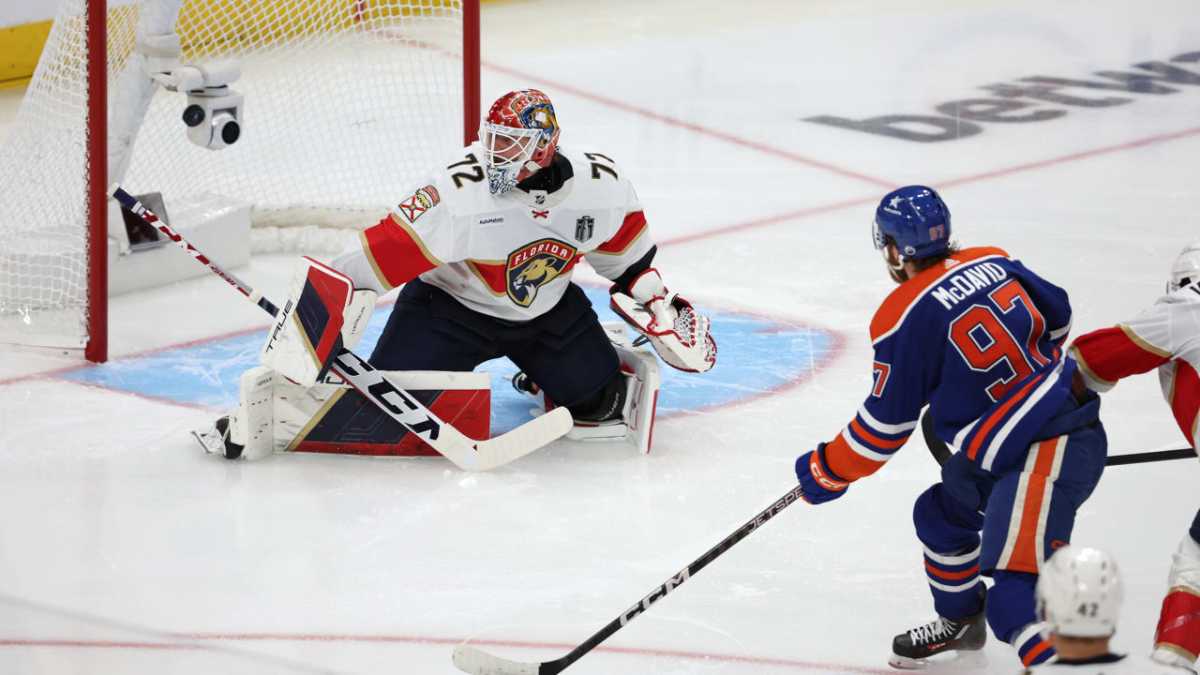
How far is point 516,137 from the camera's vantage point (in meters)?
3.50

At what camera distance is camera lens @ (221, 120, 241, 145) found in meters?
4.56

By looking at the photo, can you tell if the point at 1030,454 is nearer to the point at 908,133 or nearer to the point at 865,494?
the point at 865,494

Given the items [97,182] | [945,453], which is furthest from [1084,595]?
[97,182]

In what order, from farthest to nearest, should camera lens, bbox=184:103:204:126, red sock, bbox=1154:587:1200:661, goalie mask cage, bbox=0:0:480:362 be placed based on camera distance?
camera lens, bbox=184:103:204:126
goalie mask cage, bbox=0:0:480:362
red sock, bbox=1154:587:1200:661

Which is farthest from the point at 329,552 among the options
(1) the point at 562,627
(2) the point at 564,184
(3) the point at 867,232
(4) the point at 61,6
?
(3) the point at 867,232

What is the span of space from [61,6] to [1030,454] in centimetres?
275

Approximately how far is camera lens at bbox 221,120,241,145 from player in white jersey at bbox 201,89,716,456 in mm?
933

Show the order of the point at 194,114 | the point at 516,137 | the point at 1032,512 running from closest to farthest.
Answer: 1. the point at 1032,512
2. the point at 516,137
3. the point at 194,114

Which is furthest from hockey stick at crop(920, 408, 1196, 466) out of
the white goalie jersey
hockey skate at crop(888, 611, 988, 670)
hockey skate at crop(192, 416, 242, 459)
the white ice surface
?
hockey skate at crop(192, 416, 242, 459)

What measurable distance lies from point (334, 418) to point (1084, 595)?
88.5 inches

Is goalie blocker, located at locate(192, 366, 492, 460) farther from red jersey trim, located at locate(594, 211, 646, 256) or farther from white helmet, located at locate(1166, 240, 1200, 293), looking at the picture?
white helmet, located at locate(1166, 240, 1200, 293)

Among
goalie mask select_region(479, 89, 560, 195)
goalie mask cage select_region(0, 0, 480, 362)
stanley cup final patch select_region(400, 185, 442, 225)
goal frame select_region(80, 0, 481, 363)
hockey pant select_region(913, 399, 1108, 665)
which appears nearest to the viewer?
hockey pant select_region(913, 399, 1108, 665)

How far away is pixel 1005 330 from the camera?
2576 millimetres

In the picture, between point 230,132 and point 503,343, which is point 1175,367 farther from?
point 230,132
